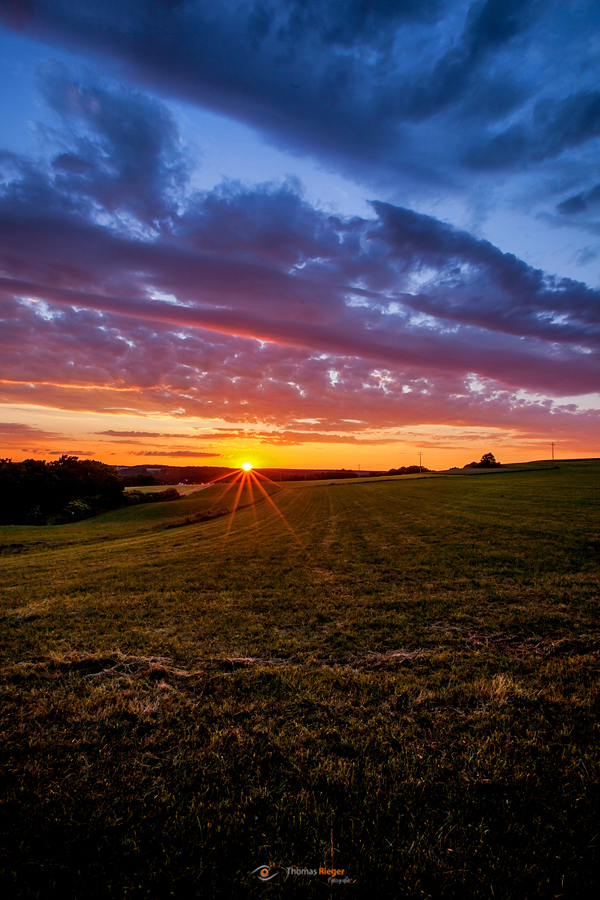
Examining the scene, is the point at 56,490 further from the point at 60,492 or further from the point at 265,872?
the point at 265,872

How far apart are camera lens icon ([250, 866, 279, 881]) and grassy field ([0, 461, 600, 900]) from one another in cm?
5

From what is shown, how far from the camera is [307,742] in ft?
13.1

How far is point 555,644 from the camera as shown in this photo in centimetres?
617

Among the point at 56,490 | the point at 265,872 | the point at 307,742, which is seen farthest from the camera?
the point at 56,490

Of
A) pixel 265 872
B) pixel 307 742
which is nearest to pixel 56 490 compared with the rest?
pixel 307 742

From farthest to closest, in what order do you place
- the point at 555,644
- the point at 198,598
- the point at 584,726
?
the point at 198,598 < the point at 555,644 < the point at 584,726

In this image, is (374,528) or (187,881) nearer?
(187,881)

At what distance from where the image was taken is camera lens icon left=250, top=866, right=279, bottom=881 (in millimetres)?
2592

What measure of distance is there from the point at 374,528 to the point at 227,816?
18.0 meters

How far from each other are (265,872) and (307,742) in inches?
56.5

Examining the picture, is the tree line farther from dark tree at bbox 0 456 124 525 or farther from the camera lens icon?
the camera lens icon

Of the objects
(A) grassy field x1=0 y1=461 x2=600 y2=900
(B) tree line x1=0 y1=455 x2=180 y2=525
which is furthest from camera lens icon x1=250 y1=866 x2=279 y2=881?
(B) tree line x1=0 y1=455 x2=180 y2=525

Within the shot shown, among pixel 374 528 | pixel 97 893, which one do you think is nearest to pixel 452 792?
pixel 97 893

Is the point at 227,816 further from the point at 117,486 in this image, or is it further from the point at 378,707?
the point at 117,486
